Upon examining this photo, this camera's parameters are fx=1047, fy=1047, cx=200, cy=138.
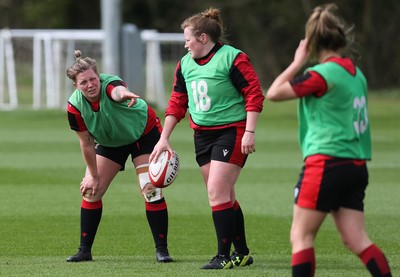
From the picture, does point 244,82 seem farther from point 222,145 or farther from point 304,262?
point 304,262

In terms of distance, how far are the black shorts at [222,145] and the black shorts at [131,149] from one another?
0.55 meters

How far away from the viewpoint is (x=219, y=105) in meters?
7.82

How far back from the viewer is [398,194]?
1301 centimetres

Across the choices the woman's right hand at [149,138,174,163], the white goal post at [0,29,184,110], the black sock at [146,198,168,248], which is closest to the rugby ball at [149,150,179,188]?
the woman's right hand at [149,138,174,163]

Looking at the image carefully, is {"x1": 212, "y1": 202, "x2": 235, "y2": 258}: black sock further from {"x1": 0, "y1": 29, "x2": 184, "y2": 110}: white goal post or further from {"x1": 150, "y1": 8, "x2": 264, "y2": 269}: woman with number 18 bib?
{"x1": 0, "y1": 29, "x2": 184, "y2": 110}: white goal post

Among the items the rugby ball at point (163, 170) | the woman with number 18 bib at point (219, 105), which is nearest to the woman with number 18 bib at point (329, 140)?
the woman with number 18 bib at point (219, 105)

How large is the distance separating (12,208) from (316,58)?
618cm

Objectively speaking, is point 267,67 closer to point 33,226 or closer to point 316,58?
point 33,226

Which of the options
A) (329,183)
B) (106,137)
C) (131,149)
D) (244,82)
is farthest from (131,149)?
(329,183)

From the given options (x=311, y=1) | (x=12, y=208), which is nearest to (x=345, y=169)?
(x=12, y=208)

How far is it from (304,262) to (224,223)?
1.76m

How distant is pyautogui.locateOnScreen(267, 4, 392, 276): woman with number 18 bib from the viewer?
5.98 metres

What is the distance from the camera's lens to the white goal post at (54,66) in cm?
3097

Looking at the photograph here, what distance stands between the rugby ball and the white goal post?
22467mm
